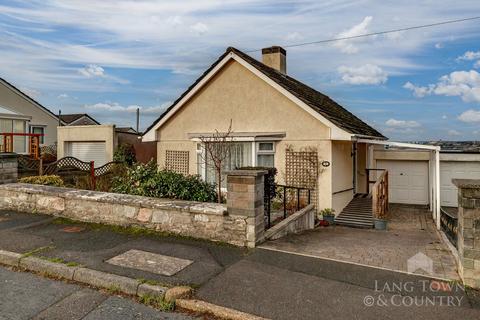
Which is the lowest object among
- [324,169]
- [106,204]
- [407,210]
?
[407,210]

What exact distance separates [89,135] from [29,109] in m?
13.0

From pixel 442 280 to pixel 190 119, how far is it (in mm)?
10114

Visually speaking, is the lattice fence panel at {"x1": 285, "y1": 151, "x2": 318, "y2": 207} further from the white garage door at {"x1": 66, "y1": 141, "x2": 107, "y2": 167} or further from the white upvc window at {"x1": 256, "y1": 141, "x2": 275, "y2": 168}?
the white garage door at {"x1": 66, "y1": 141, "x2": 107, "y2": 167}

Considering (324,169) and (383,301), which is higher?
(324,169)

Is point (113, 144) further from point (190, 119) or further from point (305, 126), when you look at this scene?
point (305, 126)

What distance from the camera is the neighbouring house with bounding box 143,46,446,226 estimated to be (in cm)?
1087

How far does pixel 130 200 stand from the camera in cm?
690

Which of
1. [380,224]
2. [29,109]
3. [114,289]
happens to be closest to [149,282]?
[114,289]

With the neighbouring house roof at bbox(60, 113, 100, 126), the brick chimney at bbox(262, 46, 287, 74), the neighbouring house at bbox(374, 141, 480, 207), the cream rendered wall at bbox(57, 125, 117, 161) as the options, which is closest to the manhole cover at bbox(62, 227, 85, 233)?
the brick chimney at bbox(262, 46, 287, 74)

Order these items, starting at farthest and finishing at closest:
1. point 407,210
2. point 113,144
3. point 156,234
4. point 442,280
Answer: point 113,144
point 407,210
point 156,234
point 442,280

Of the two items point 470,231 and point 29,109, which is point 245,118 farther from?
point 29,109

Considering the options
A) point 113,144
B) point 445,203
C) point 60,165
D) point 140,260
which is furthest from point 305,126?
point 60,165

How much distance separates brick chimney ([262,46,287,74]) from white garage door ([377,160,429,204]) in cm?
684

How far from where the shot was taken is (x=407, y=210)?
46.0 feet
